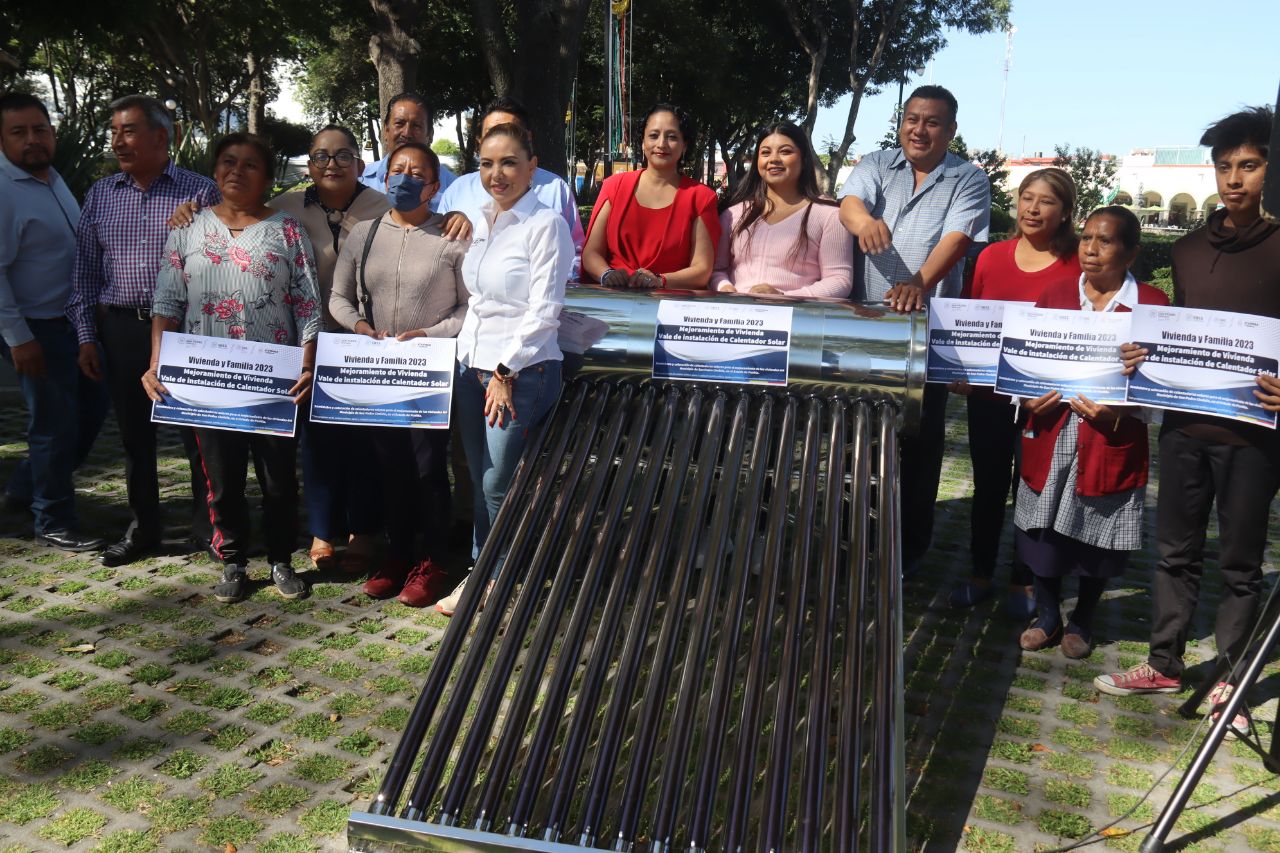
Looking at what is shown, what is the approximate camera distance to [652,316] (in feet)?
12.3

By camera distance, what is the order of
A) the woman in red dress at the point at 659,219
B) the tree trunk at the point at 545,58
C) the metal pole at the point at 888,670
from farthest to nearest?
the tree trunk at the point at 545,58 < the woman in red dress at the point at 659,219 < the metal pole at the point at 888,670

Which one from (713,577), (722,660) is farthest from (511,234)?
(722,660)

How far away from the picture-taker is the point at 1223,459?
12.8ft

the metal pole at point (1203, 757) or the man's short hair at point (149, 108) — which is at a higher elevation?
the man's short hair at point (149, 108)

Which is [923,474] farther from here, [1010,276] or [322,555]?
[322,555]

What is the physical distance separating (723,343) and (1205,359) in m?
1.70

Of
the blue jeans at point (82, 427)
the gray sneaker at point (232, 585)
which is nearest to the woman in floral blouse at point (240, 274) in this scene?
the gray sneaker at point (232, 585)

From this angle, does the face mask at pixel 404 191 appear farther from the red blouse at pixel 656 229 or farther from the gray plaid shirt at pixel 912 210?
the gray plaid shirt at pixel 912 210

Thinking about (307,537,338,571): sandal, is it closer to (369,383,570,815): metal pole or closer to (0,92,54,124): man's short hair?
(369,383,570,815): metal pole

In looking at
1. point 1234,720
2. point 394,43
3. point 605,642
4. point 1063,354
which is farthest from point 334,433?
point 394,43

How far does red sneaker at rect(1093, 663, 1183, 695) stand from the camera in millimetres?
4098

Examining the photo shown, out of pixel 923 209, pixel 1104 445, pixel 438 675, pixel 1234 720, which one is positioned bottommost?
pixel 1234 720

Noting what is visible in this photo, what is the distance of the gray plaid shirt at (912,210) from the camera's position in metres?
4.70

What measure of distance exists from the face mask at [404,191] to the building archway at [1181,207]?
85.5 meters
